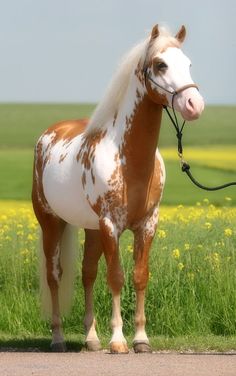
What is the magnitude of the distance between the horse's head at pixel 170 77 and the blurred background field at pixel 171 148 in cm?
89

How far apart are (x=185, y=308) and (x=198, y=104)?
351 cm

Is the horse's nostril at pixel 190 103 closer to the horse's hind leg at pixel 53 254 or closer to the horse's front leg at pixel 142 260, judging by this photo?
the horse's front leg at pixel 142 260

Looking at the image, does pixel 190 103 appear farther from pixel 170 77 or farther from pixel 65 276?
pixel 65 276

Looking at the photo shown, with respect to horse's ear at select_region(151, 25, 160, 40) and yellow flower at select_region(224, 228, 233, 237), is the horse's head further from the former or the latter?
yellow flower at select_region(224, 228, 233, 237)

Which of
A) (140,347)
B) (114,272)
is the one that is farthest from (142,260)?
(140,347)

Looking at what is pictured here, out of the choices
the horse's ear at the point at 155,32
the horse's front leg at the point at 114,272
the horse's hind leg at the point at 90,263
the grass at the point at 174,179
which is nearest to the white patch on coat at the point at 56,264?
the horse's hind leg at the point at 90,263

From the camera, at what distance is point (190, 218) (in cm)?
1894

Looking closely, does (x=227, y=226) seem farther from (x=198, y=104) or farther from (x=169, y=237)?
(x=198, y=104)

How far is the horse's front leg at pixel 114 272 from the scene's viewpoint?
41.6 feet

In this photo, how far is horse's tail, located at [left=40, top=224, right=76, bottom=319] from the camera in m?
14.3

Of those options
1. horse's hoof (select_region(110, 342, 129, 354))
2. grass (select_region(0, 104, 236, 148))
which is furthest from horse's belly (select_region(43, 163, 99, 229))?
grass (select_region(0, 104, 236, 148))

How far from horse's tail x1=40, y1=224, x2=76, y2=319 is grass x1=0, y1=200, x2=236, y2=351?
0.37 metres

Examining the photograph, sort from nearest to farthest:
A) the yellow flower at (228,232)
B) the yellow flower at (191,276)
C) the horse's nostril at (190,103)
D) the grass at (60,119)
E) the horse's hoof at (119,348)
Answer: the horse's nostril at (190,103), the horse's hoof at (119,348), the yellow flower at (191,276), the yellow flower at (228,232), the grass at (60,119)

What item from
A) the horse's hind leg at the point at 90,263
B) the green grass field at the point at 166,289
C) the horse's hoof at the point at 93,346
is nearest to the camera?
the horse's hoof at the point at 93,346
